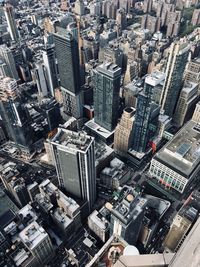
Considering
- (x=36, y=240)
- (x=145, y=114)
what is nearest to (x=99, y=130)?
(x=145, y=114)

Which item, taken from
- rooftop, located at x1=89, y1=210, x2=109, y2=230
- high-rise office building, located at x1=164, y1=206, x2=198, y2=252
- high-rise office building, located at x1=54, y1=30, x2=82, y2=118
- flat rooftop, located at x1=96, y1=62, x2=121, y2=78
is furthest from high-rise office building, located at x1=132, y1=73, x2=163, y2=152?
rooftop, located at x1=89, y1=210, x2=109, y2=230

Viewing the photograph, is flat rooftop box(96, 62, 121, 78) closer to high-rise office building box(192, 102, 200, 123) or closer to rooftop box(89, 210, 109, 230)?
high-rise office building box(192, 102, 200, 123)

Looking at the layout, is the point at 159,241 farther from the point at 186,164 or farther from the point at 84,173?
the point at 84,173

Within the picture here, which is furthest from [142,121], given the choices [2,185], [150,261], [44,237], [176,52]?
[150,261]

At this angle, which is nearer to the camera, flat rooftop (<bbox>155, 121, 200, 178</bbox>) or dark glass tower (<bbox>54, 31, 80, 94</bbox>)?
flat rooftop (<bbox>155, 121, 200, 178</bbox>)

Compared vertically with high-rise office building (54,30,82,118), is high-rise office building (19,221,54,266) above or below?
below
